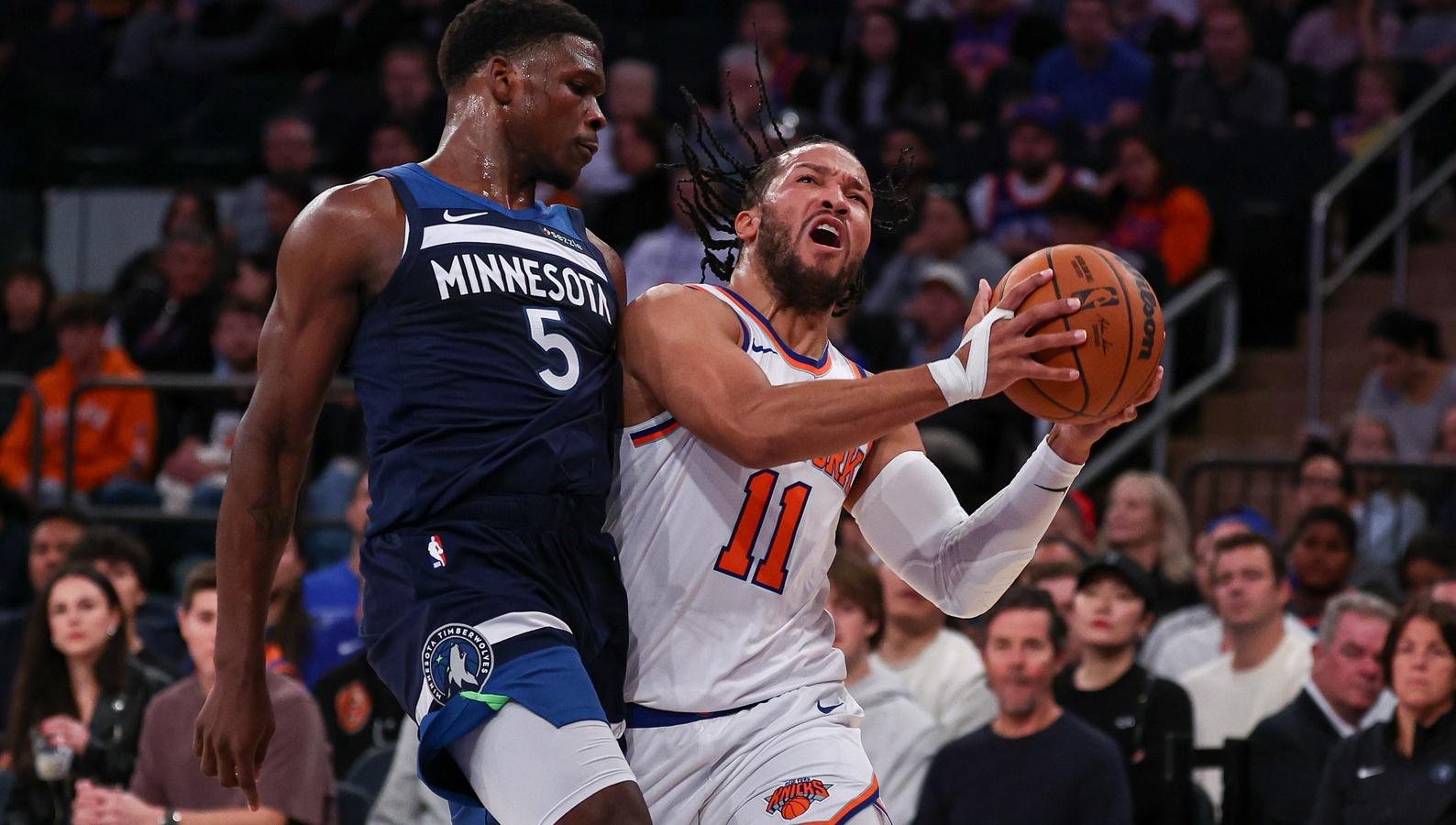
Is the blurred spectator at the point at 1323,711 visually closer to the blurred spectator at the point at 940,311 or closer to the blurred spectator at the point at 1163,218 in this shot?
the blurred spectator at the point at 940,311

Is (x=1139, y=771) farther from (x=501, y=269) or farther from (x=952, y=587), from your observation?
(x=501, y=269)

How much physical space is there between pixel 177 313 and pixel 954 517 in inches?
308

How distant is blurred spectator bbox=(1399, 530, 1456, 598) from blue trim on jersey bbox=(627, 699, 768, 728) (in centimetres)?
450

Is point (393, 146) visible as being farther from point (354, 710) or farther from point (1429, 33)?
point (1429, 33)

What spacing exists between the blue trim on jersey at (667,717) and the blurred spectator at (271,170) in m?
8.70

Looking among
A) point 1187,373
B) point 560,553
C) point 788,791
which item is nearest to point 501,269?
point 560,553

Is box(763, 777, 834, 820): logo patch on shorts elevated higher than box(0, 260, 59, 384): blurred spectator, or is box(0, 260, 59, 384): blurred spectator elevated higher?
box(0, 260, 59, 384): blurred spectator

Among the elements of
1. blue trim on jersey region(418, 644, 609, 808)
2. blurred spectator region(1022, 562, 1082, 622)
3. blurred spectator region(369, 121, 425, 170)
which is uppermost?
blurred spectator region(369, 121, 425, 170)

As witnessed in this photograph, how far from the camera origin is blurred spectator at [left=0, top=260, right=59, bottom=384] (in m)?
11.1

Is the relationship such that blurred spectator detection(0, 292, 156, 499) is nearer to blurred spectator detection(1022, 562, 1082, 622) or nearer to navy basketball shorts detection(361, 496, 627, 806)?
blurred spectator detection(1022, 562, 1082, 622)

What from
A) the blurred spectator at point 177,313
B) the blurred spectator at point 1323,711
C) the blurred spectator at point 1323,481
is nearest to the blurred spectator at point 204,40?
the blurred spectator at point 177,313

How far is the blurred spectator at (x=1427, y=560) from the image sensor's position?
25.5ft

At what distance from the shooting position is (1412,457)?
9398 mm

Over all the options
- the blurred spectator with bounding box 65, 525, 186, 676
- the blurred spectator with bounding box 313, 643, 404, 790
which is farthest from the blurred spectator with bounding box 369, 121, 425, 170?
the blurred spectator with bounding box 313, 643, 404, 790
